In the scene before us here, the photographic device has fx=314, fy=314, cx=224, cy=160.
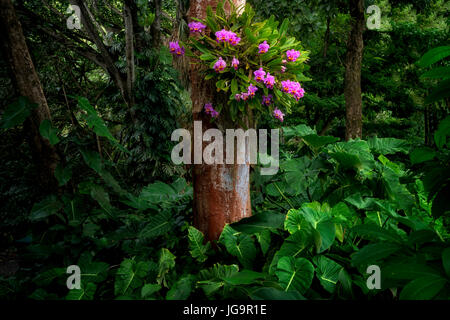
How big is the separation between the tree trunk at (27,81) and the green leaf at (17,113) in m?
0.20

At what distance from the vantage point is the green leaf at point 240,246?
1.89 m

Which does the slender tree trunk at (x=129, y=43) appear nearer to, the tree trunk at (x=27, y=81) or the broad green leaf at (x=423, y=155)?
the tree trunk at (x=27, y=81)

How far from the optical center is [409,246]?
110 cm

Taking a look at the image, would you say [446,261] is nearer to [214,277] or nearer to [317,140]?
[214,277]

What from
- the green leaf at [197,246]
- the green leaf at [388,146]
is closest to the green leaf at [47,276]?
the green leaf at [197,246]

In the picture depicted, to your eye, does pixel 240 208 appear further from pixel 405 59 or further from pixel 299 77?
pixel 405 59

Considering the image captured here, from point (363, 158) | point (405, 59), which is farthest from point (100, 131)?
point (405, 59)

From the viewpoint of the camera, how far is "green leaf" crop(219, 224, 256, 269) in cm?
189

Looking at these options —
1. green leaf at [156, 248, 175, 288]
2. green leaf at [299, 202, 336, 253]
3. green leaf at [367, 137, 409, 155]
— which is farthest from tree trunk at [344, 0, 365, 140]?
green leaf at [156, 248, 175, 288]

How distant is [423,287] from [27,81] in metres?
2.33

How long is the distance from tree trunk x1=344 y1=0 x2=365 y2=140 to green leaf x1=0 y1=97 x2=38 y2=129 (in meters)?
5.36
